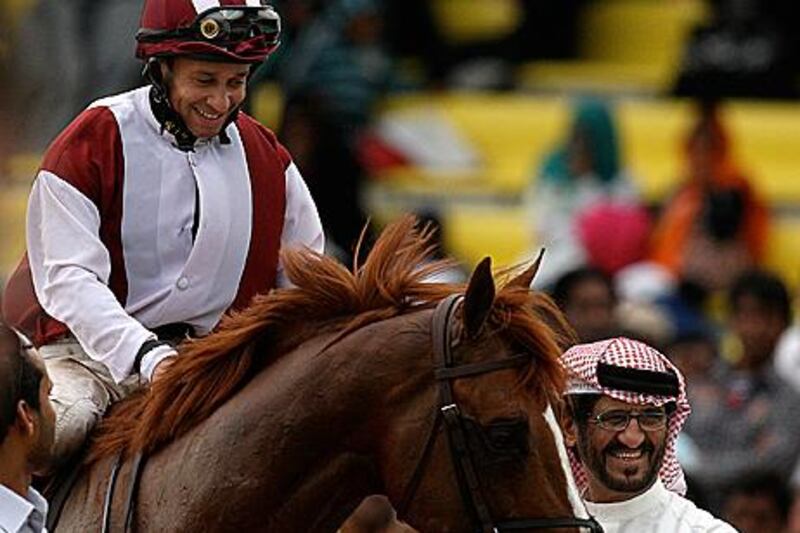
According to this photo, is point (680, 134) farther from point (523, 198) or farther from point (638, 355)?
point (638, 355)

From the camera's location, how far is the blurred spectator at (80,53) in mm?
11883

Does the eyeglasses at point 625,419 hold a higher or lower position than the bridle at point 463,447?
lower

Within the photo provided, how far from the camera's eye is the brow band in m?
6.16

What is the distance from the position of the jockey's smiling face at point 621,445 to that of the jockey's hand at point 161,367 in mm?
1016

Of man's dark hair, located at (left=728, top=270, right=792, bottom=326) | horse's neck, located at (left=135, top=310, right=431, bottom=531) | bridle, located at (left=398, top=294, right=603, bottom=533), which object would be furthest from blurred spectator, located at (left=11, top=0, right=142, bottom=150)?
bridle, located at (left=398, top=294, right=603, bottom=533)

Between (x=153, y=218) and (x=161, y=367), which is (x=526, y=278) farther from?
(x=153, y=218)

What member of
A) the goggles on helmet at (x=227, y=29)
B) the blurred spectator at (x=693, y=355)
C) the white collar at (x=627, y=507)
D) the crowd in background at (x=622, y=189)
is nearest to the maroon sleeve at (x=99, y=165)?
the goggles on helmet at (x=227, y=29)

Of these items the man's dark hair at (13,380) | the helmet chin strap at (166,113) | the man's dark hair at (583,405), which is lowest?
the man's dark hair at (583,405)

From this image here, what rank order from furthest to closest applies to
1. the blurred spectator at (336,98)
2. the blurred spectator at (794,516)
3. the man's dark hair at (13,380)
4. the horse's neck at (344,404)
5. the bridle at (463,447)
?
the blurred spectator at (336,98)
the blurred spectator at (794,516)
the horse's neck at (344,404)
the bridle at (463,447)
the man's dark hair at (13,380)

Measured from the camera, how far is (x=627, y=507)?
619 cm

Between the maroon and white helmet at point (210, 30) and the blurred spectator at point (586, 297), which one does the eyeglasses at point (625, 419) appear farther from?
the blurred spectator at point (586, 297)

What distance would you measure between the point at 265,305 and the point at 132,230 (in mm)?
459

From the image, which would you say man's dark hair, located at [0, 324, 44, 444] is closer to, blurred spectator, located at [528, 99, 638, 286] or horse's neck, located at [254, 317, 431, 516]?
horse's neck, located at [254, 317, 431, 516]

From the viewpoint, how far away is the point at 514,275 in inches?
224
